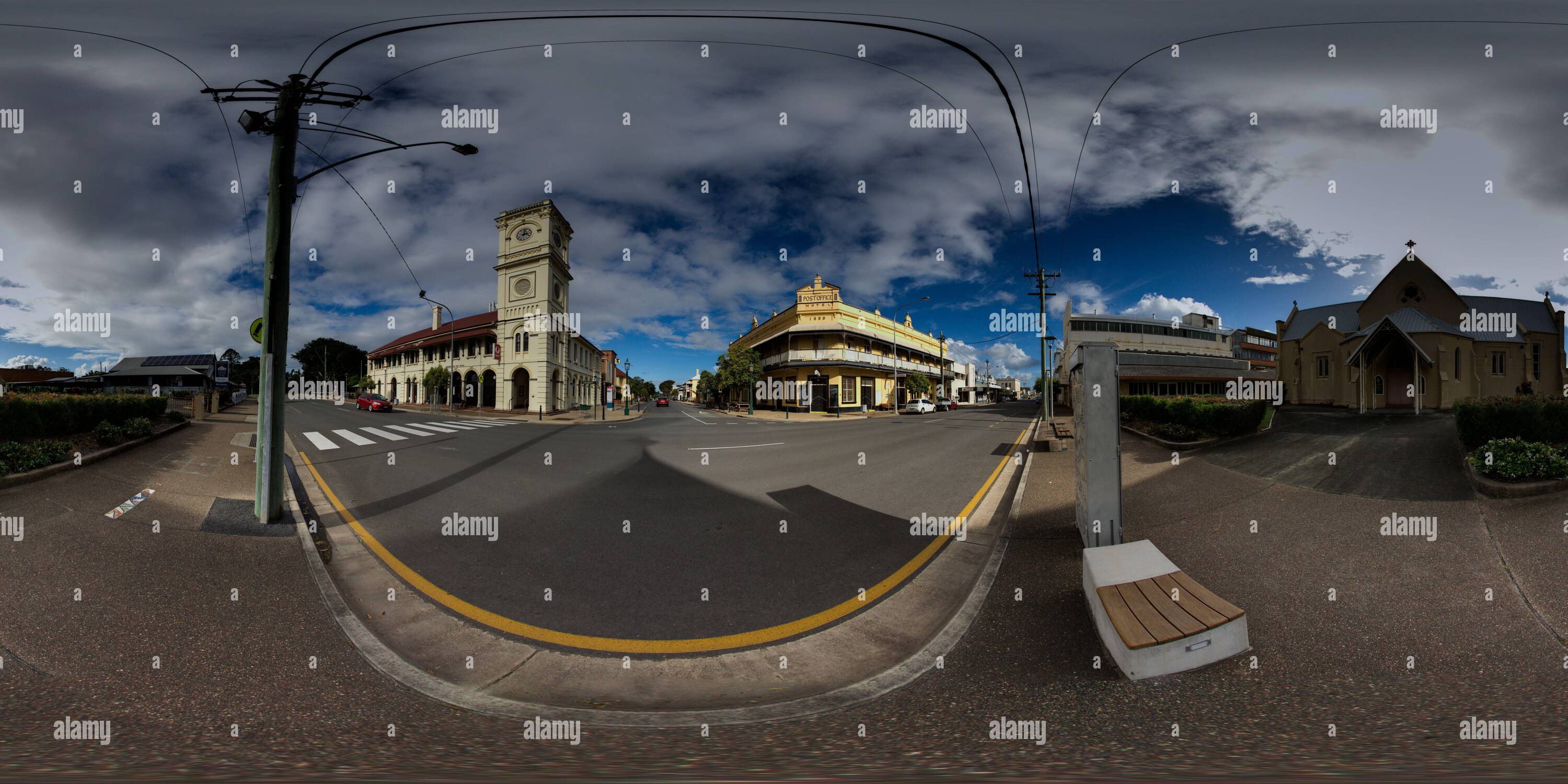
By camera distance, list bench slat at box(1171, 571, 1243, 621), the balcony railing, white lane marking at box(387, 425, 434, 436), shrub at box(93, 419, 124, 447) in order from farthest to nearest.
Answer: the balcony railing < white lane marking at box(387, 425, 434, 436) < shrub at box(93, 419, 124, 447) < bench slat at box(1171, 571, 1243, 621)

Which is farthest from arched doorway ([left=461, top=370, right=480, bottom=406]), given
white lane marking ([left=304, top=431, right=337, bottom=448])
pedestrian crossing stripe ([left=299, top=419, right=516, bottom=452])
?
white lane marking ([left=304, top=431, right=337, bottom=448])

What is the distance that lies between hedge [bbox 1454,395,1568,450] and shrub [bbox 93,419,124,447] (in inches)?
844

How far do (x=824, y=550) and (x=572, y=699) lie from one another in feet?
9.44

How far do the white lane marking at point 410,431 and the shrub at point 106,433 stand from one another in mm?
6971

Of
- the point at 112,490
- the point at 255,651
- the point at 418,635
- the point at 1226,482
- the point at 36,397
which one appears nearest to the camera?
the point at 255,651

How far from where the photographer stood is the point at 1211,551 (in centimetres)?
496

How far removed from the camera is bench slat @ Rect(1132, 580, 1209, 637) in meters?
2.98

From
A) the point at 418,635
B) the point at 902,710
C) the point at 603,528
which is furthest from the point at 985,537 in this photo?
the point at 418,635

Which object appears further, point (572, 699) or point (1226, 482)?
point (1226, 482)

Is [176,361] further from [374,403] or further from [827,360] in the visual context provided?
[827,360]

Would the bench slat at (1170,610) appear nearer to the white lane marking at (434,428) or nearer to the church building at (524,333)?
the white lane marking at (434,428)

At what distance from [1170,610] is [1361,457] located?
834 cm

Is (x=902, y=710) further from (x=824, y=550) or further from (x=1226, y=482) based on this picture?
(x=1226, y=482)

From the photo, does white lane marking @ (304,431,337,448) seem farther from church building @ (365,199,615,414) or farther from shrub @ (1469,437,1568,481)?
shrub @ (1469,437,1568,481)
